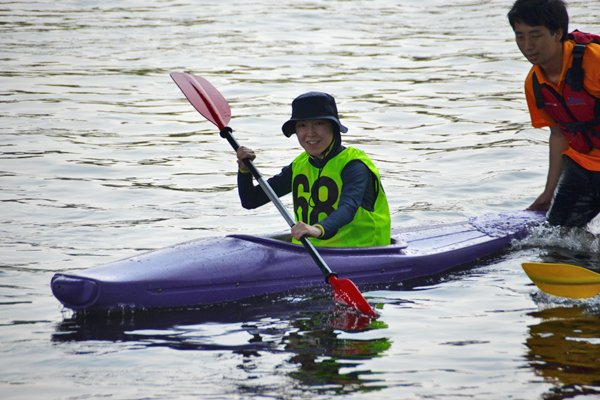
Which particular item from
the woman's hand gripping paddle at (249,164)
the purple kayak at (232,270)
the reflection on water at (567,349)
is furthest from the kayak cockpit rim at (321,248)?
the reflection on water at (567,349)

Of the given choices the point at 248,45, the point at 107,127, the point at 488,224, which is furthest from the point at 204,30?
the point at 488,224

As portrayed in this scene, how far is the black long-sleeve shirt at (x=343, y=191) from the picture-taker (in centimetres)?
380

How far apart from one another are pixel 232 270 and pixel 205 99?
4.32ft

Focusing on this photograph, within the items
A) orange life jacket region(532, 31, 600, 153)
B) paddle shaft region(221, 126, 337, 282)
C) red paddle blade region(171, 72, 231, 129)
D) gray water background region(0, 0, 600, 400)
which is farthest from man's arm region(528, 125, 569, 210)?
red paddle blade region(171, 72, 231, 129)

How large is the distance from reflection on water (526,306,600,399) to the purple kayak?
2.86 feet

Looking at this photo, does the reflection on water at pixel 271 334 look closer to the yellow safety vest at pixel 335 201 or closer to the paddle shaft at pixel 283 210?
the paddle shaft at pixel 283 210

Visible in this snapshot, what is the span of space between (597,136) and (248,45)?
11.2m

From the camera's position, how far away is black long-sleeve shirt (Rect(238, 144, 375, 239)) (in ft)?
12.5

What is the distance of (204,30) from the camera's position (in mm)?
15812

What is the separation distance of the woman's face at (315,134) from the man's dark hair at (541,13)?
42.6 inches

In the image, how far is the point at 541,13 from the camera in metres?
3.62

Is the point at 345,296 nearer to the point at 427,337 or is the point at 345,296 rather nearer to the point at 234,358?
the point at 427,337

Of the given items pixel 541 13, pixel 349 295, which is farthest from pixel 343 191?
pixel 541 13

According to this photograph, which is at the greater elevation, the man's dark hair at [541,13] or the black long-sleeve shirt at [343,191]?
the man's dark hair at [541,13]
